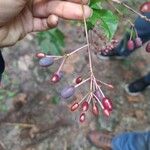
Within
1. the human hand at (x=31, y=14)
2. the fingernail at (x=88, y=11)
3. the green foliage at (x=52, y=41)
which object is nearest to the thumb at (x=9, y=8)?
the human hand at (x=31, y=14)

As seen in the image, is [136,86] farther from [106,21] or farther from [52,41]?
[106,21]

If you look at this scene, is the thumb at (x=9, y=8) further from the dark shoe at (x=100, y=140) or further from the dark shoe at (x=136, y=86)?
the dark shoe at (x=136, y=86)

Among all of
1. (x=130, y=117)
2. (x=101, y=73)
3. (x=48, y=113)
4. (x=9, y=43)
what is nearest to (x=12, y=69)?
(x=48, y=113)

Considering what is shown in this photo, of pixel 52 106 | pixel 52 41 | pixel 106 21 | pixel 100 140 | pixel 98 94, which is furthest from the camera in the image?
pixel 52 106

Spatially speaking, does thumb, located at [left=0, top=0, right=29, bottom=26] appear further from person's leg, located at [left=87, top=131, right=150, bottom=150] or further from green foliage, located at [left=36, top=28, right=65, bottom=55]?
person's leg, located at [left=87, top=131, right=150, bottom=150]

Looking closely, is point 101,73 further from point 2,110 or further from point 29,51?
point 2,110

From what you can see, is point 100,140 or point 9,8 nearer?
point 9,8

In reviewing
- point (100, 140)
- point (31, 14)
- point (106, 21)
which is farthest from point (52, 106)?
point (106, 21)
